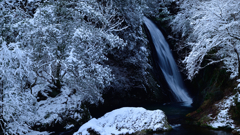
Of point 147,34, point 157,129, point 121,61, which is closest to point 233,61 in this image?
point 157,129

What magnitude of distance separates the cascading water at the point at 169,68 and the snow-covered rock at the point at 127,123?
10.1 m

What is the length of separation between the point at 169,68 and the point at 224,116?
1121 cm

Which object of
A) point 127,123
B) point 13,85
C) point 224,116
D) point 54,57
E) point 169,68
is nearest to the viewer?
point 13,85

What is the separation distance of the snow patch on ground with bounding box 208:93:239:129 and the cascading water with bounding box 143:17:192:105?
28.0 ft

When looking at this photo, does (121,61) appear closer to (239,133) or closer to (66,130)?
(66,130)

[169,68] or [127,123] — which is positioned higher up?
[169,68]

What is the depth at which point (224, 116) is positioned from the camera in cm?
850

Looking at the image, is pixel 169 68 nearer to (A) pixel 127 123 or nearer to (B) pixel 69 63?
(A) pixel 127 123

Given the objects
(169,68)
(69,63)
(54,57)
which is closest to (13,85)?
(69,63)

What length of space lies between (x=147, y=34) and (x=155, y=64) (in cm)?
354

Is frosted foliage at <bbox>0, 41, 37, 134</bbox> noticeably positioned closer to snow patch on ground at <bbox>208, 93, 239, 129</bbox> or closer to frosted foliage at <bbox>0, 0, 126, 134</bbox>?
frosted foliage at <bbox>0, 0, 126, 134</bbox>

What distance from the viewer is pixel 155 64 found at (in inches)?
770

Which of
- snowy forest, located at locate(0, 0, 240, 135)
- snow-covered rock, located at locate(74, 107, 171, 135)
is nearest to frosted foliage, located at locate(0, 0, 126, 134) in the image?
snowy forest, located at locate(0, 0, 240, 135)

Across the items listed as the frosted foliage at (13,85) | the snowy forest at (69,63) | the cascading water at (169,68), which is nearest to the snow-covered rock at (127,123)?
the snowy forest at (69,63)
